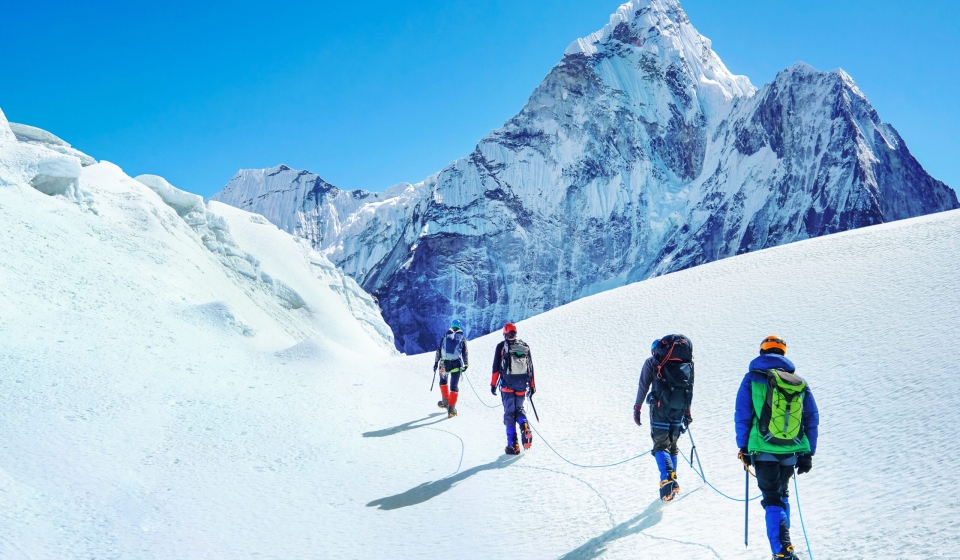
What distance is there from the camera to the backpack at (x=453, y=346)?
12.1 metres

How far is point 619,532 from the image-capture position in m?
5.66

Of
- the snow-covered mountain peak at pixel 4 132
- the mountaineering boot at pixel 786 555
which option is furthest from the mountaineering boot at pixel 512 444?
the snow-covered mountain peak at pixel 4 132

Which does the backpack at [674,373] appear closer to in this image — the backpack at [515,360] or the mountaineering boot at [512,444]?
the backpack at [515,360]

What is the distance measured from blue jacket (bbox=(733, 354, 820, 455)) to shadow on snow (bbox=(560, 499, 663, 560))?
138 centimetres

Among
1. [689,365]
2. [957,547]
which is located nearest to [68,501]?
[689,365]

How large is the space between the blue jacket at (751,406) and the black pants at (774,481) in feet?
0.81

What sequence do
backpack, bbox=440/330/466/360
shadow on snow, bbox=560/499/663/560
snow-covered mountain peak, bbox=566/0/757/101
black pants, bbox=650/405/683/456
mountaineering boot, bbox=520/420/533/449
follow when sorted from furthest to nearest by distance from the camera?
snow-covered mountain peak, bbox=566/0/757/101, backpack, bbox=440/330/466/360, mountaineering boot, bbox=520/420/533/449, black pants, bbox=650/405/683/456, shadow on snow, bbox=560/499/663/560

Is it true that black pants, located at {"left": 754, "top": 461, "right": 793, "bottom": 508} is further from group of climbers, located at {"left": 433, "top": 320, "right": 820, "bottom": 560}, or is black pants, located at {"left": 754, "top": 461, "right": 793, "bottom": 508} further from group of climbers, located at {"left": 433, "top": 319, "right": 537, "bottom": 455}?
group of climbers, located at {"left": 433, "top": 319, "right": 537, "bottom": 455}

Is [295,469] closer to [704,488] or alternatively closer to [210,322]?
[704,488]

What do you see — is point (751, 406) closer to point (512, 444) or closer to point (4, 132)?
point (512, 444)

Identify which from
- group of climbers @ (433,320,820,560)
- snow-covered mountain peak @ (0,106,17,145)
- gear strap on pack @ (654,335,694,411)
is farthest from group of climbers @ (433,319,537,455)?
snow-covered mountain peak @ (0,106,17,145)

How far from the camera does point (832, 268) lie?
630 inches

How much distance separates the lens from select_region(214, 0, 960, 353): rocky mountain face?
Result: 12094cm

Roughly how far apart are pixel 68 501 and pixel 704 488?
6.85 meters
